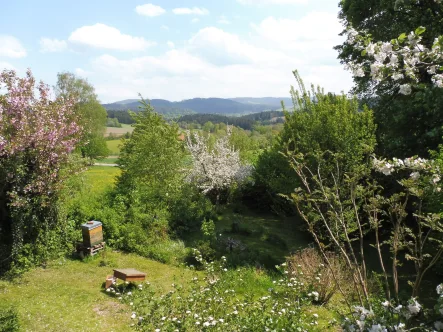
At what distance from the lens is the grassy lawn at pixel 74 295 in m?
7.91

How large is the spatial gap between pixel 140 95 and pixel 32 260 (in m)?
12.8

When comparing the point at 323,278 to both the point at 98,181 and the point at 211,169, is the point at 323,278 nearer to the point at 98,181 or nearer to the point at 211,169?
the point at 211,169

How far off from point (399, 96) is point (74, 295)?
1400 cm

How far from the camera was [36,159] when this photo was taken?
10250 millimetres

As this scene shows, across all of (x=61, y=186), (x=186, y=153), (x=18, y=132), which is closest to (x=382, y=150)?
(x=186, y=153)

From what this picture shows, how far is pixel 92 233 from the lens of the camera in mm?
11742

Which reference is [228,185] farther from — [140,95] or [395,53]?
[395,53]

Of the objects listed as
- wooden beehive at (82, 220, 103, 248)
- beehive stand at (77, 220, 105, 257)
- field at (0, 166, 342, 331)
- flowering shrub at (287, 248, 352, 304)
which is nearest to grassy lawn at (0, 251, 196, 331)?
field at (0, 166, 342, 331)

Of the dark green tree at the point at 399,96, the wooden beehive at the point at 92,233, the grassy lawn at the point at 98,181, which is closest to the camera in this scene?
the dark green tree at the point at 399,96

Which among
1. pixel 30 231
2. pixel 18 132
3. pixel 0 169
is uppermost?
pixel 18 132

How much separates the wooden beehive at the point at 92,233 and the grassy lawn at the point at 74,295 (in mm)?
594

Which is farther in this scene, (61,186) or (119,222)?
(119,222)

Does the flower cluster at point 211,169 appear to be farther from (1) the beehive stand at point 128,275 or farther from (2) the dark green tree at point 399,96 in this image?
(1) the beehive stand at point 128,275

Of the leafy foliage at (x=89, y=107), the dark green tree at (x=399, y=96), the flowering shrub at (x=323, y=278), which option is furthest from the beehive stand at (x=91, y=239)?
the leafy foliage at (x=89, y=107)
